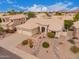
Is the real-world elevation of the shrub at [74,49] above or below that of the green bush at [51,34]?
below

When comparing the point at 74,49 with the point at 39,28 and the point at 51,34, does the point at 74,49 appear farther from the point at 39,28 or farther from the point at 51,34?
the point at 39,28

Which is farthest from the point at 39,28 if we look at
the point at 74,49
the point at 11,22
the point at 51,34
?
the point at 74,49

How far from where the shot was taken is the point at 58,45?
3212 cm

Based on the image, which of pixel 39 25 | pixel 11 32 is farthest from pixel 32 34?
pixel 11 32

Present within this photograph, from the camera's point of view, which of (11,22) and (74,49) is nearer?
(74,49)

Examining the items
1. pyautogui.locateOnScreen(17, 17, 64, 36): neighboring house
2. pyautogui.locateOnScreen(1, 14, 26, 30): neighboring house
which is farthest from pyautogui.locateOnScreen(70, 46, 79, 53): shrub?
pyautogui.locateOnScreen(1, 14, 26, 30): neighboring house

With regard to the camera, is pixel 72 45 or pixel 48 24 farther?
pixel 48 24

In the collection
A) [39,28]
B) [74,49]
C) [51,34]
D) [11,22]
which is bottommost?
[74,49]

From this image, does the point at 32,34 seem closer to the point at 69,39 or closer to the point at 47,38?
the point at 47,38

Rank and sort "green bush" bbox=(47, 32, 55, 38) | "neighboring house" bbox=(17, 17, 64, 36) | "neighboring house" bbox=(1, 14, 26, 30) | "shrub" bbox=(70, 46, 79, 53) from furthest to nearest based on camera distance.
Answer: "neighboring house" bbox=(1, 14, 26, 30) < "neighboring house" bbox=(17, 17, 64, 36) < "green bush" bbox=(47, 32, 55, 38) < "shrub" bbox=(70, 46, 79, 53)

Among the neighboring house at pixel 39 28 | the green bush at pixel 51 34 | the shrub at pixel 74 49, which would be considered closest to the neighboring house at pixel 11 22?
the neighboring house at pixel 39 28

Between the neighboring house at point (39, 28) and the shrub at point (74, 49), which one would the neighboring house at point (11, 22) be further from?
the shrub at point (74, 49)

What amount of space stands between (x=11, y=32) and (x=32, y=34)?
8.24 meters

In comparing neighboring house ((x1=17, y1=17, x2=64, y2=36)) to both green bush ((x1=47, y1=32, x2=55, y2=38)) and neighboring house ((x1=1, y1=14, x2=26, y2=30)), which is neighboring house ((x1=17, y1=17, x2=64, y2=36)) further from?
neighboring house ((x1=1, y1=14, x2=26, y2=30))
